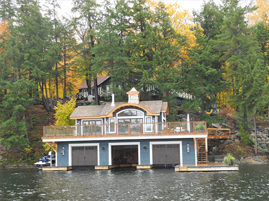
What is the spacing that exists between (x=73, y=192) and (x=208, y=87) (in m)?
24.3

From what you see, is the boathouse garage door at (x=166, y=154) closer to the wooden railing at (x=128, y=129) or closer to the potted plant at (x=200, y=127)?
the wooden railing at (x=128, y=129)

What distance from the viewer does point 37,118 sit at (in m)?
42.4

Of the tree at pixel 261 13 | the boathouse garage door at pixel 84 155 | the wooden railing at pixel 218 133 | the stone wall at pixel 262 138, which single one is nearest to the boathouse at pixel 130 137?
the boathouse garage door at pixel 84 155

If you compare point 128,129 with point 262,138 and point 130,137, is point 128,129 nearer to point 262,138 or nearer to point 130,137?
point 130,137

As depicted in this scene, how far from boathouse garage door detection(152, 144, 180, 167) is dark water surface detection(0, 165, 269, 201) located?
20.9ft

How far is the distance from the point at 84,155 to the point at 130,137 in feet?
18.1

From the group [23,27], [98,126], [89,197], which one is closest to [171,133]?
[98,126]

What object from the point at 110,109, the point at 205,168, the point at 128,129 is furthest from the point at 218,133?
the point at 110,109

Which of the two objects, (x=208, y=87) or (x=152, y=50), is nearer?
(x=208, y=87)

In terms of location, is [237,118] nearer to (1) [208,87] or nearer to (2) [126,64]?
(1) [208,87]

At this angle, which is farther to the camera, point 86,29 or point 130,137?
point 86,29

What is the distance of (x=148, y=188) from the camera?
66.5 ft

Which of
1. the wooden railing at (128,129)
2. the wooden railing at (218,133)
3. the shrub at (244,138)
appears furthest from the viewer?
the shrub at (244,138)

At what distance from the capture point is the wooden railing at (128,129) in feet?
99.9
